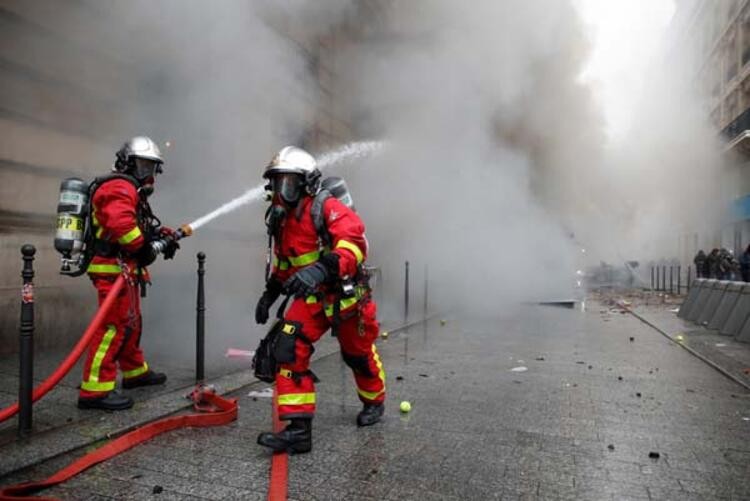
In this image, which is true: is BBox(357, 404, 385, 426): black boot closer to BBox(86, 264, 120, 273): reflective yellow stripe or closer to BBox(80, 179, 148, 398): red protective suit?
BBox(80, 179, 148, 398): red protective suit

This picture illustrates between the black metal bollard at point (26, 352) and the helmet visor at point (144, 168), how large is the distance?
2.61 ft

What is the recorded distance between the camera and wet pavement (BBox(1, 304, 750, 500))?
2195 mm

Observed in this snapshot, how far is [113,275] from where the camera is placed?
10.3 ft

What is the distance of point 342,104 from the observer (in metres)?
8.45

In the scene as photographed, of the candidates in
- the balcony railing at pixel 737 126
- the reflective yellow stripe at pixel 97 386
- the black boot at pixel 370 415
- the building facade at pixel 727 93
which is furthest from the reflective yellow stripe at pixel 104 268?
the balcony railing at pixel 737 126

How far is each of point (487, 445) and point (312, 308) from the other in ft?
3.22

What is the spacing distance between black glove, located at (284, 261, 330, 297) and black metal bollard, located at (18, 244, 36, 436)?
1.11 meters

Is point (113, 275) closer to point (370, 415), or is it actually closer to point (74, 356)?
point (74, 356)

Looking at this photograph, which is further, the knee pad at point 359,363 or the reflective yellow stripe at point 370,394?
the reflective yellow stripe at point 370,394

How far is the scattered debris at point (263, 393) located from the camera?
11.6 feet

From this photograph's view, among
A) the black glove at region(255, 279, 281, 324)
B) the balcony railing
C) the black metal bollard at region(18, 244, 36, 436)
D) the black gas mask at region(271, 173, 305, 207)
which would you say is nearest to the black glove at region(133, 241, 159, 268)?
the black metal bollard at region(18, 244, 36, 436)

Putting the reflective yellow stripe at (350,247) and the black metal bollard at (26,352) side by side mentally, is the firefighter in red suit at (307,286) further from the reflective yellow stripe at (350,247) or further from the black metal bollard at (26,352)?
the black metal bollard at (26,352)

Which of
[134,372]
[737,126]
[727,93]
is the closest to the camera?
[134,372]

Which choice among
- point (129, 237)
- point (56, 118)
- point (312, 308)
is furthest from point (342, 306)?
point (56, 118)
